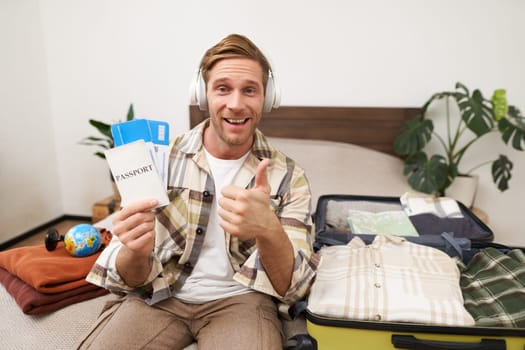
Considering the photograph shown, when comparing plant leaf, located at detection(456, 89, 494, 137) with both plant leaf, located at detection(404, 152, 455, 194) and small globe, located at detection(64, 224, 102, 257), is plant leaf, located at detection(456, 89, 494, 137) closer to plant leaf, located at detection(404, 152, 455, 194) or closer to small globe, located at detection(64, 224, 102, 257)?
plant leaf, located at detection(404, 152, 455, 194)

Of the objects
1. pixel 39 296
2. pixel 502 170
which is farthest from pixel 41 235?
pixel 502 170

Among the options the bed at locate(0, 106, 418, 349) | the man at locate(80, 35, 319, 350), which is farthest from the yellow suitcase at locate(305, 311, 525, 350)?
the bed at locate(0, 106, 418, 349)

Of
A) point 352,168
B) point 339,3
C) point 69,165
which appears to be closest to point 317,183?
point 352,168

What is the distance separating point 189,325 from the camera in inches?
36.1

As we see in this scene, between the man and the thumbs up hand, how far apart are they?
5 cm

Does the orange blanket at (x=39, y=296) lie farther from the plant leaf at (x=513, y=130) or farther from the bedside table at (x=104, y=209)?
the plant leaf at (x=513, y=130)

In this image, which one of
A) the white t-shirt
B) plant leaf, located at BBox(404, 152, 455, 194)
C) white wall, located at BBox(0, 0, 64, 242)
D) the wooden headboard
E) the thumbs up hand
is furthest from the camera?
white wall, located at BBox(0, 0, 64, 242)

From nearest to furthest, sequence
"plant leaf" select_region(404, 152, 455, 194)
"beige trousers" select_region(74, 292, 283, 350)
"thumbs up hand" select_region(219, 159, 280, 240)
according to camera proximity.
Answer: "thumbs up hand" select_region(219, 159, 280, 240) < "beige trousers" select_region(74, 292, 283, 350) < "plant leaf" select_region(404, 152, 455, 194)

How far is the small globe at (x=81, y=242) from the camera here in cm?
117

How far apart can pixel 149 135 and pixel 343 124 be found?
1.70m

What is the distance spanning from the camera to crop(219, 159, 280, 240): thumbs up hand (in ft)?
2.26

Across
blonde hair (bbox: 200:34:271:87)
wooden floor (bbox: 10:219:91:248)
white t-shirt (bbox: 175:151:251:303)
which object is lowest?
wooden floor (bbox: 10:219:91:248)

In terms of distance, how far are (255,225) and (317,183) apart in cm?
130

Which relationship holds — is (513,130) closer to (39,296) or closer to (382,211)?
(382,211)
